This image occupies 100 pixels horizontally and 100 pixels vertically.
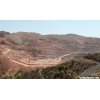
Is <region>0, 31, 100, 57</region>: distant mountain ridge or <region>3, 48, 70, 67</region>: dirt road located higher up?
<region>0, 31, 100, 57</region>: distant mountain ridge

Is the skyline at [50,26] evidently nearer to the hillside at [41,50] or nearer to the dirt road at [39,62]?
the hillside at [41,50]

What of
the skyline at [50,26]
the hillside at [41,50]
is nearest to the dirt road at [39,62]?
the hillside at [41,50]

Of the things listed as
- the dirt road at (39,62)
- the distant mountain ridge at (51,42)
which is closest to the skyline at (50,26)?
the distant mountain ridge at (51,42)

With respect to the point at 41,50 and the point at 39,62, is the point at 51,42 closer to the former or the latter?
the point at 41,50

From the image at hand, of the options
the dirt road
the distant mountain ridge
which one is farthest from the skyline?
the dirt road

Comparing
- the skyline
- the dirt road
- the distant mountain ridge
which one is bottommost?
the dirt road

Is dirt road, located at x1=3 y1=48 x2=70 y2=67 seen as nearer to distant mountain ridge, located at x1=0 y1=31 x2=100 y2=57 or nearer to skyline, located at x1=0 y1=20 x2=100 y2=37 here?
distant mountain ridge, located at x1=0 y1=31 x2=100 y2=57

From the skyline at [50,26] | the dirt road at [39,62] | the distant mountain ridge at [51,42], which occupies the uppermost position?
the skyline at [50,26]

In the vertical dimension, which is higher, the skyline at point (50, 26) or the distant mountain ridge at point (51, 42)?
the skyline at point (50, 26)
